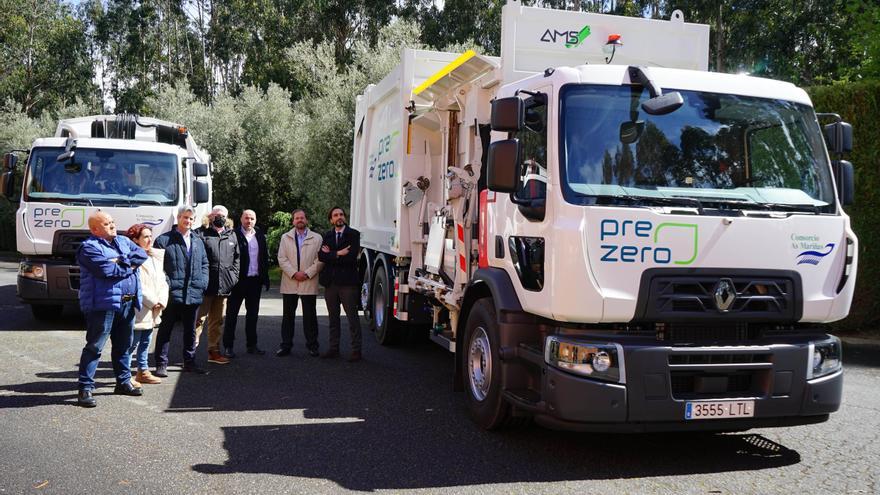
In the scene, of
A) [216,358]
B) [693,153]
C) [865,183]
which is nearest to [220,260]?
[216,358]

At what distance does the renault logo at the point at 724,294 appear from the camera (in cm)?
493

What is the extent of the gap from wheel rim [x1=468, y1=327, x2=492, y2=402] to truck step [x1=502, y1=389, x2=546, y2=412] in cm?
43

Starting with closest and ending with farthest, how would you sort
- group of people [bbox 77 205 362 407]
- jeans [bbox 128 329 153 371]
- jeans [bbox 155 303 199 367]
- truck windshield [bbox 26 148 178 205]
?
group of people [bbox 77 205 362 407]
jeans [bbox 128 329 153 371]
jeans [bbox 155 303 199 367]
truck windshield [bbox 26 148 178 205]

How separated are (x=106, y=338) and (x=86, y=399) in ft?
1.75

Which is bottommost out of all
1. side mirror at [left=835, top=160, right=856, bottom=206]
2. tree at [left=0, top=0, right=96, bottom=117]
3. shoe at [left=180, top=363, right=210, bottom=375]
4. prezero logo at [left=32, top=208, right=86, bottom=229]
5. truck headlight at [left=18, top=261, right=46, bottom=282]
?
shoe at [left=180, top=363, right=210, bottom=375]

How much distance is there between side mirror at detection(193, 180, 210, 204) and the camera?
11.5 m

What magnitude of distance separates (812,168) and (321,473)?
3.86m

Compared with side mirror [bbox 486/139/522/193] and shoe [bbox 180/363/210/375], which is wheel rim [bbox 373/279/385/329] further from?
side mirror [bbox 486/139/522/193]

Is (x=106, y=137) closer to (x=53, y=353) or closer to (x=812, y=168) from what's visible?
(x=53, y=353)

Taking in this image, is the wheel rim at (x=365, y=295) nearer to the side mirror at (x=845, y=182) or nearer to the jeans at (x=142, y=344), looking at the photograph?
the jeans at (x=142, y=344)

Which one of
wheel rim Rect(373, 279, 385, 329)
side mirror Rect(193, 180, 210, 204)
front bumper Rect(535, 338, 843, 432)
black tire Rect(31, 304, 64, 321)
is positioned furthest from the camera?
black tire Rect(31, 304, 64, 321)

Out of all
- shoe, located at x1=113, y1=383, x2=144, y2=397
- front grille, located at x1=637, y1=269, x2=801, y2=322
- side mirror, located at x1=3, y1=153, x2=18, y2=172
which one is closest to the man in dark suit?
shoe, located at x1=113, y1=383, x2=144, y2=397

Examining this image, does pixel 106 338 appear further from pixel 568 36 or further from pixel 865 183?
pixel 865 183

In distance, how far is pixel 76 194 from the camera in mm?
10883
